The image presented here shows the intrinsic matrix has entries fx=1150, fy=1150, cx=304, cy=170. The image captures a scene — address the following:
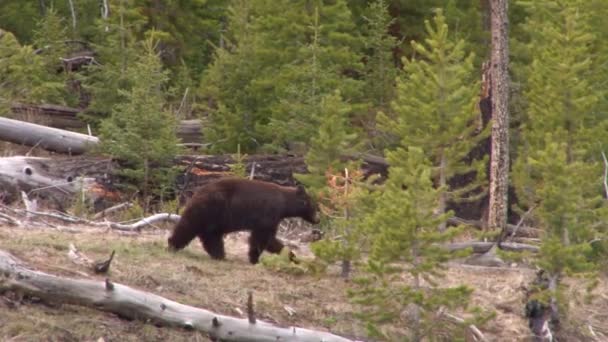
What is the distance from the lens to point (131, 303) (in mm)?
10266

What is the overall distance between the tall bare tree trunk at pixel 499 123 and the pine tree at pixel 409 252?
533 centimetres

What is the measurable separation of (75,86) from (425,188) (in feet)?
48.4

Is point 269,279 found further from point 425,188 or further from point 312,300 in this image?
point 425,188

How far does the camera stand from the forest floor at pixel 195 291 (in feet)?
33.1

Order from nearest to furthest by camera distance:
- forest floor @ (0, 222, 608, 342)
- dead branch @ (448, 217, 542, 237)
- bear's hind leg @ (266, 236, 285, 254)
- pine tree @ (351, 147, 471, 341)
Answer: forest floor @ (0, 222, 608, 342) < pine tree @ (351, 147, 471, 341) < bear's hind leg @ (266, 236, 285, 254) < dead branch @ (448, 217, 542, 237)

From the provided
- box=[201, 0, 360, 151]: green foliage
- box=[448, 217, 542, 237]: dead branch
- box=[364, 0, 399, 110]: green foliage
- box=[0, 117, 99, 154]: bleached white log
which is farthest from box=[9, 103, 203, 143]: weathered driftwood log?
box=[448, 217, 542, 237]: dead branch

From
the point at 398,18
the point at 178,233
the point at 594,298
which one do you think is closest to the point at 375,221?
the point at 178,233

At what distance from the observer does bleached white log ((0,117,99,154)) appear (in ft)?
59.3

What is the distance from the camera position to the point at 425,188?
1132 cm

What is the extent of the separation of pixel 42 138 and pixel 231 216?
5.87 m

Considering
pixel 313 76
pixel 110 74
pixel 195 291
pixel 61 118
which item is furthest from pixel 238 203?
pixel 61 118

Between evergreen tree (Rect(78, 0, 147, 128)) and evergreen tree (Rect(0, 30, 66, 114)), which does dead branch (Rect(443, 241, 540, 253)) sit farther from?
evergreen tree (Rect(0, 30, 66, 114))

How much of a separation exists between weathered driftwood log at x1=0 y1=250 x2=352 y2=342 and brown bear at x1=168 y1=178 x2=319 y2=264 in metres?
2.69

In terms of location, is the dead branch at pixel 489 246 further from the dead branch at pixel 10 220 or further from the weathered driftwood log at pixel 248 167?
the dead branch at pixel 10 220
